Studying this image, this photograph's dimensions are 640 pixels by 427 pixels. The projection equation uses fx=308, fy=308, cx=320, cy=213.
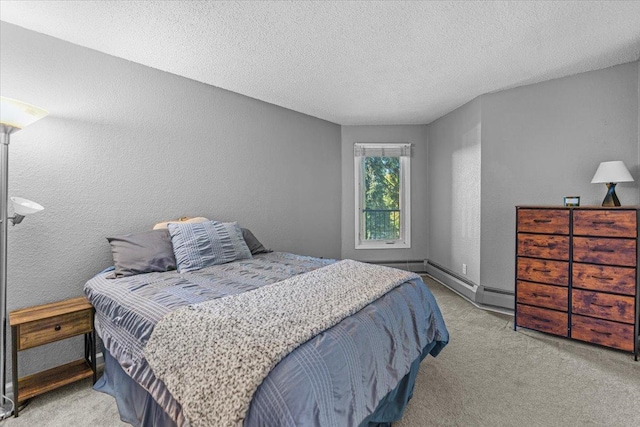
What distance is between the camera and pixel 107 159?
8.32ft

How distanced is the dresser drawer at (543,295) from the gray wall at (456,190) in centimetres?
74

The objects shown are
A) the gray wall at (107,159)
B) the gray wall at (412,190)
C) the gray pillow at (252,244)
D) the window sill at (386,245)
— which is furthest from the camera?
the window sill at (386,245)

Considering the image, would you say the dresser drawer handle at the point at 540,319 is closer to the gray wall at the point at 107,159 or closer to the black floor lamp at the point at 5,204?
the gray wall at the point at 107,159

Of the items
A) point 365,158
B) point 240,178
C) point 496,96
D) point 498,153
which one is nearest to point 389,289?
point 240,178

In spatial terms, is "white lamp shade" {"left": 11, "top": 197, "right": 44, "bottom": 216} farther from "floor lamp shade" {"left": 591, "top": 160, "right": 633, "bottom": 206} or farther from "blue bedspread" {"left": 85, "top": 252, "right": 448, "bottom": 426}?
"floor lamp shade" {"left": 591, "top": 160, "right": 633, "bottom": 206}

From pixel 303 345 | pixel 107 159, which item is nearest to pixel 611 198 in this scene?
pixel 303 345

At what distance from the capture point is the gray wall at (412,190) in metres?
4.92

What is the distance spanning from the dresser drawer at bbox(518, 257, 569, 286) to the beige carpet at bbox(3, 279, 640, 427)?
1.76 feet

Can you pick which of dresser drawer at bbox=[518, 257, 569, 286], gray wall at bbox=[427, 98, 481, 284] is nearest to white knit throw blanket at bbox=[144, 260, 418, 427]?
dresser drawer at bbox=[518, 257, 569, 286]

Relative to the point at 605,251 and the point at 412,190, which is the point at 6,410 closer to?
the point at 605,251

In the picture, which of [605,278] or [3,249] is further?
[605,278]

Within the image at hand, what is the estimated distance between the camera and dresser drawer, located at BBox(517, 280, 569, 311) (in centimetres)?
273

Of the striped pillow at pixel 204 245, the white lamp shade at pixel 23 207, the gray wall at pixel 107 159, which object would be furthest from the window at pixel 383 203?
the white lamp shade at pixel 23 207

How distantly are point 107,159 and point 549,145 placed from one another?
13.9 feet
